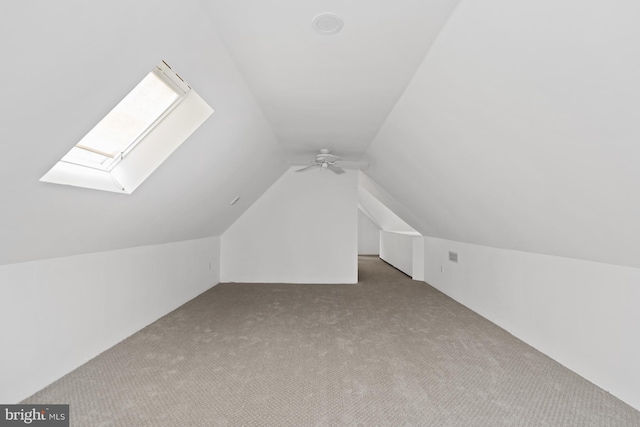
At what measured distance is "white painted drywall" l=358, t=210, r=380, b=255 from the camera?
545 inches

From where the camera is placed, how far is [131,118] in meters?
2.73

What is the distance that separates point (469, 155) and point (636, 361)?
1.85 m

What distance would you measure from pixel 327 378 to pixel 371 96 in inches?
98.8

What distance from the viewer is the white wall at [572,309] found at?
7.91ft

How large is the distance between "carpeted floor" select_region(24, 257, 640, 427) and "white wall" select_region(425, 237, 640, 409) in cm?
14

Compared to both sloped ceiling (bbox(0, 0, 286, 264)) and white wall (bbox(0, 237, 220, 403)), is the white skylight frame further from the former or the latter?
white wall (bbox(0, 237, 220, 403))

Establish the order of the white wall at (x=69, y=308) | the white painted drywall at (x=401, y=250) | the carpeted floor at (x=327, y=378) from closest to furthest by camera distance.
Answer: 1. the carpeted floor at (x=327, y=378)
2. the white wall at (x=69, y=308)
3. the white painted drywall at (x=401, y=250)

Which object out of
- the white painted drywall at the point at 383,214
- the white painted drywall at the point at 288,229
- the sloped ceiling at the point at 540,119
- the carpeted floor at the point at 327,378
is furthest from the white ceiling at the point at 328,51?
the white painted drywall at the point at 383,214

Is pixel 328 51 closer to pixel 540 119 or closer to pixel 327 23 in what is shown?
pixel 327 23

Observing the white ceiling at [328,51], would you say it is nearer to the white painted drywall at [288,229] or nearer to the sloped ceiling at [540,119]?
the sloped ceiling at [540,119]

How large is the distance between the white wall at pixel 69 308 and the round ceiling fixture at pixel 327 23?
2.56 metres

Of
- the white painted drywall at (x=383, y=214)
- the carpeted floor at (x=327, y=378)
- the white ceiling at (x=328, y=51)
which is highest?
the white ceiling at (x=328, y=51)

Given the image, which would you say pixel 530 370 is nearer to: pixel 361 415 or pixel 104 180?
pixel 361 415

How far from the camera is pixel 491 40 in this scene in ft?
6.00
